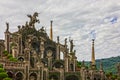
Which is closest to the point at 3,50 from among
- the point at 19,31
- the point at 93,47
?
the point at 19,31

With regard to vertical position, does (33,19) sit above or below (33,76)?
above

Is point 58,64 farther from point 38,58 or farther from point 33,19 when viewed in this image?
point 33,19

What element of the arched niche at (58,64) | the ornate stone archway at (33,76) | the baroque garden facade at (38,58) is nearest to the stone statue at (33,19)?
the baroque garden facade at (38,58)

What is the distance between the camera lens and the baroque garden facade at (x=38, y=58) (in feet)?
223

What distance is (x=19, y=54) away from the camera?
253 ft

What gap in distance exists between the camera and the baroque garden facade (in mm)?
67875

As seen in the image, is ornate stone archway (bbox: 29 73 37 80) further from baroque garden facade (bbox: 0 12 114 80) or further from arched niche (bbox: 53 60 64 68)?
arched niche (bbox: 53 60 64 68)

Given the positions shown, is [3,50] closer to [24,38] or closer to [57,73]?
[24,38]

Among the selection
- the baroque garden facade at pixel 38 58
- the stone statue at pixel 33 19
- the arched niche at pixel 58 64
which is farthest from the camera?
the stone statue at pixel 33 19

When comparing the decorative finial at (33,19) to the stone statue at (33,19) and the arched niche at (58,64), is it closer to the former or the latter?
the stone statue at (33,19)

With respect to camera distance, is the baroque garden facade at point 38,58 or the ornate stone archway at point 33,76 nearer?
the baroque garden facade at point 38,58

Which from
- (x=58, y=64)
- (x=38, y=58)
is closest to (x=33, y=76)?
(x=38, y=58)

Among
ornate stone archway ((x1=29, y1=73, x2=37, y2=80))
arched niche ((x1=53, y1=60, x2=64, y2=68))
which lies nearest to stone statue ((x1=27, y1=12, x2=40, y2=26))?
arched niche ((x1=53, y1=60, x2=64, y2=68))

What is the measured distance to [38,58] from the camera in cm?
7712
